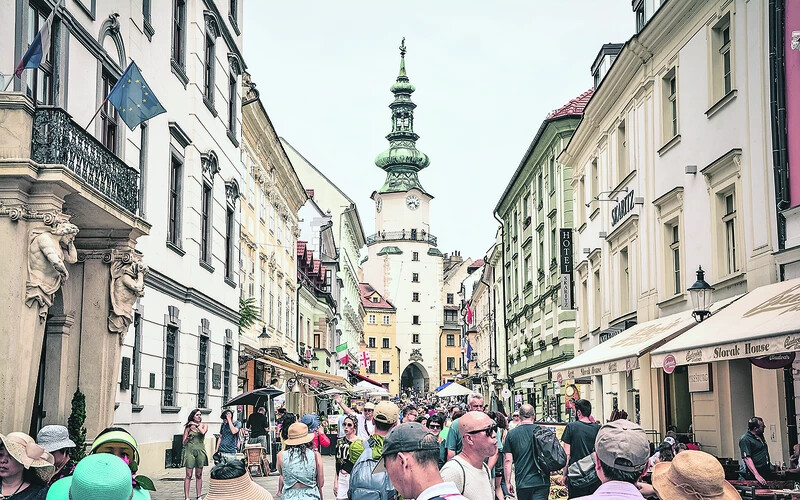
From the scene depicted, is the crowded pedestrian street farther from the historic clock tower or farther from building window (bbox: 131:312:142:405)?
the historic clock tower

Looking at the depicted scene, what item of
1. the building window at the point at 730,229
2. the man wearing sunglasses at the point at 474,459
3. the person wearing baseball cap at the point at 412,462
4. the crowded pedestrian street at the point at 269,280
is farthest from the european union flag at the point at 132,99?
the person wearing baseball cap at the point at 412,462

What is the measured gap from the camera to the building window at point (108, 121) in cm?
1677

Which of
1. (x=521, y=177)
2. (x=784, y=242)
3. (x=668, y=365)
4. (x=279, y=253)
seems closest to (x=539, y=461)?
(x=668, y=365)

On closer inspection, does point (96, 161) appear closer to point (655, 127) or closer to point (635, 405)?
point (655, 127)

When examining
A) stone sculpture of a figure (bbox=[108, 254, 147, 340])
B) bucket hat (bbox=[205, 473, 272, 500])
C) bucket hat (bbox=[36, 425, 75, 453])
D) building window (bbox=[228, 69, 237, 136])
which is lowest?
bucket hat (bbox=[205, 473, 272, 500])

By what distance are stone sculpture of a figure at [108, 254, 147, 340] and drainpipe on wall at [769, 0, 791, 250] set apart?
9.79 m

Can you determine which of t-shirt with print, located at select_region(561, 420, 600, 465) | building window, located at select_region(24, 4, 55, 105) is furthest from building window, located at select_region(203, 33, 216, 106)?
t-shirt with print, located at select_region(561, 420, 600, 465)

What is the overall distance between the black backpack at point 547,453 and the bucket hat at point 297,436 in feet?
8.06

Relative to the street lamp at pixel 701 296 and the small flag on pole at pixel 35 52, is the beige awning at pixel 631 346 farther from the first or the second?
the small flag on pole at pixel 35 52

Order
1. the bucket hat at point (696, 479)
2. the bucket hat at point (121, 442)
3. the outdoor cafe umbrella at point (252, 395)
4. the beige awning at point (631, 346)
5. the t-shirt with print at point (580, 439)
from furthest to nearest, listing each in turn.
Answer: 1. the outdoor cafe umbrella at point (252, 395)
2. the beige awning at point (631, 346)
3. the t-shirt with print at point (580, 439)
4. the bucket hat at point (121, 442)
5. the bucket hat at point (696, 479)

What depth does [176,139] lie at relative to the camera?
21281mm

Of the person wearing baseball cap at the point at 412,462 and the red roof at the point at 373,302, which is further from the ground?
the red roof at the point at 373,302

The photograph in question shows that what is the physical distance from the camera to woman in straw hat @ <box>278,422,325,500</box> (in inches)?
356

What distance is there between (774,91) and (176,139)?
1209 cm
